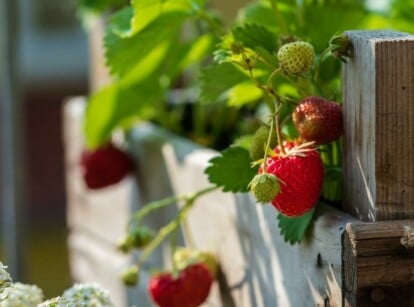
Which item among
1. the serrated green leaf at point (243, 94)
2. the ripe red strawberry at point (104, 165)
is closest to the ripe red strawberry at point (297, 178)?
the serrated green leaf at point (243, 94)

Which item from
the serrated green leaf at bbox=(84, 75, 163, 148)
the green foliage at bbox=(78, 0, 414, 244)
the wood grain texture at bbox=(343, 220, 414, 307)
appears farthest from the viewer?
the serrated green leaf at bbox=(84, 75, 163, 148)

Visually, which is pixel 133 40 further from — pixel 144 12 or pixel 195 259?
pixel 195 259

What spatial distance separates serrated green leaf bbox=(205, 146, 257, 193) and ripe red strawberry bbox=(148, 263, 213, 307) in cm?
14

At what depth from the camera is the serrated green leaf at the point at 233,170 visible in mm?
783

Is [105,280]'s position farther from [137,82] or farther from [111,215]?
[137,82]

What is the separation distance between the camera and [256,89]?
0.93 m

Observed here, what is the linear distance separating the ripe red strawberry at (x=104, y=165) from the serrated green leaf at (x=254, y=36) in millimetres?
513

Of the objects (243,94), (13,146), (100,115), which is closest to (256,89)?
(243,94)

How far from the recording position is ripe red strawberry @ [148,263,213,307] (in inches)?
35.4

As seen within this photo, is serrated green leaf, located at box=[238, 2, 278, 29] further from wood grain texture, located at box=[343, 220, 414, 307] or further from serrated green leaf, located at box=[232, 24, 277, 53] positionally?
wood grain texture, located at box=[343, 220, 414, 307]

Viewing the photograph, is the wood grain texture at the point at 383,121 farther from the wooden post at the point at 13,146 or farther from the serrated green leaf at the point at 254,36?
the wooden post at the point at 13,146

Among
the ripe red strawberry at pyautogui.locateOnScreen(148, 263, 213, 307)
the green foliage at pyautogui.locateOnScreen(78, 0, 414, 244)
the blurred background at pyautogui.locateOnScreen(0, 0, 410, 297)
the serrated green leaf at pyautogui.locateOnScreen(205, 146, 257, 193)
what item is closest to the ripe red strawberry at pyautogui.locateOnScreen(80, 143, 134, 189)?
the green foliage at pyautogui.locateOnScreen(78, 0, 414, 244)

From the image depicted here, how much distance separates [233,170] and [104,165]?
1.74 ft

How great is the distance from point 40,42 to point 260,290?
3.98 meters
